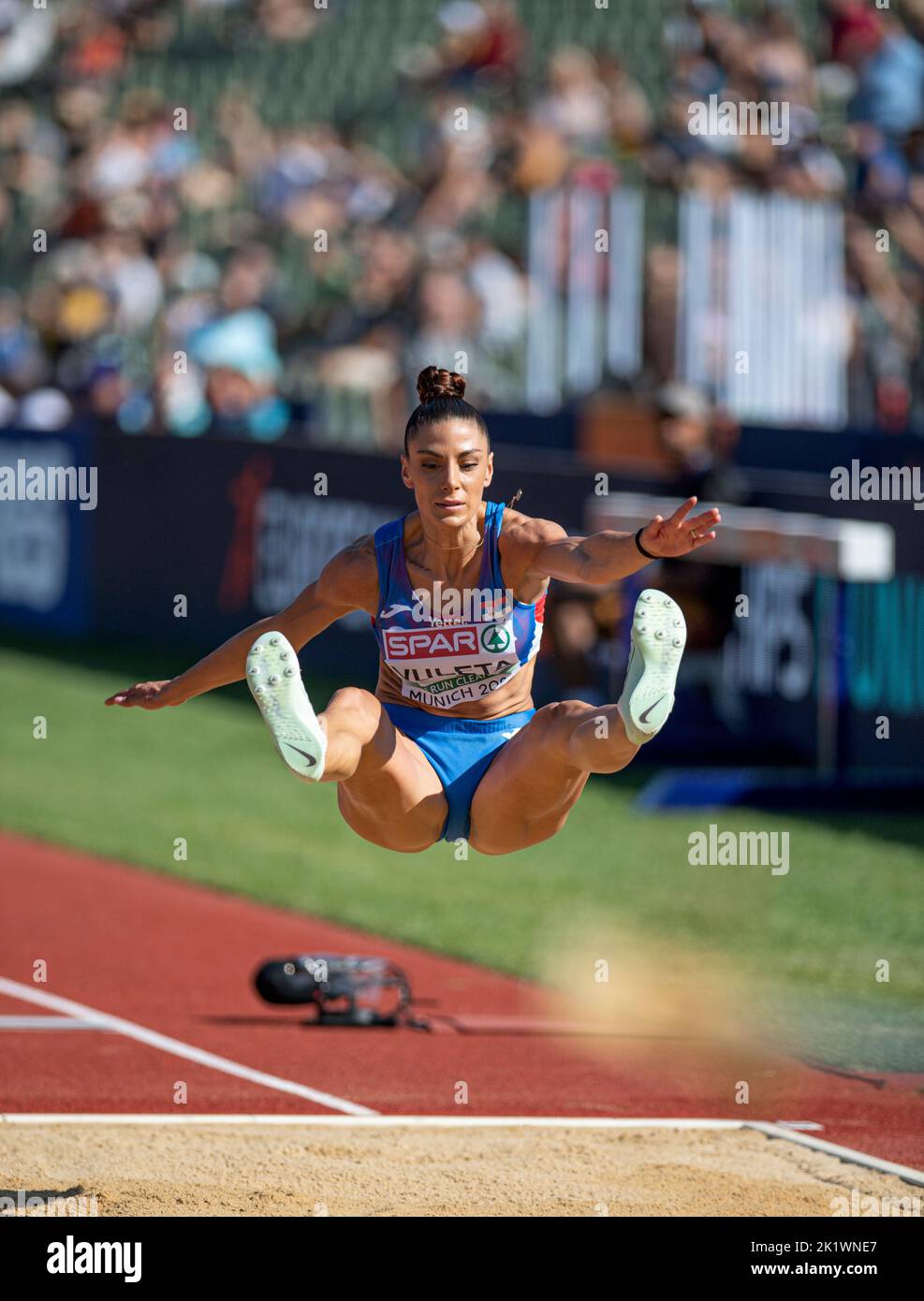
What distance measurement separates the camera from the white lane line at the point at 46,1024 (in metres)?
9.85

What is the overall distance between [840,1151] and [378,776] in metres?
2.51

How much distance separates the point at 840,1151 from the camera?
26.0 ft

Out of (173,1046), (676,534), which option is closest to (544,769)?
(676,534)

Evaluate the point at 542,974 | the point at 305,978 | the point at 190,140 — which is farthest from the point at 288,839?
the point at 190,140

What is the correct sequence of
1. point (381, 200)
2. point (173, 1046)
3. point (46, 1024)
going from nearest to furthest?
point (173, 1046) → point (46, 1024) → point (381, 200)

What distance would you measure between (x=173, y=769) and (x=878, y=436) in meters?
5.75

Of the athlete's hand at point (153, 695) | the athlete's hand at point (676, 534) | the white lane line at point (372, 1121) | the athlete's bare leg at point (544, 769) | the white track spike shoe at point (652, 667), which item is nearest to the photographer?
the athlete's hand at point (676, 534)

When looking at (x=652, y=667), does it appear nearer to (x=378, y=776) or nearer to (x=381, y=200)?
(x=378, y=776)

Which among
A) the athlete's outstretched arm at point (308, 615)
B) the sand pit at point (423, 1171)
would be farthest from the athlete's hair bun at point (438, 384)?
the sand pit at point (423, 1171)

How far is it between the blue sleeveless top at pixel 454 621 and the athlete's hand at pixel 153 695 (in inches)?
28.2

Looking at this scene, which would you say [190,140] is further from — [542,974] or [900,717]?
[542,974]

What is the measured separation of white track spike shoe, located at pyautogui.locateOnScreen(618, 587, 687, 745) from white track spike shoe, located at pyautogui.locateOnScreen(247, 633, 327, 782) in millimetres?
934

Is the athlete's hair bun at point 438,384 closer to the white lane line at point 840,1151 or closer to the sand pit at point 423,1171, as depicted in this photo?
the sand pit at point 423,1171

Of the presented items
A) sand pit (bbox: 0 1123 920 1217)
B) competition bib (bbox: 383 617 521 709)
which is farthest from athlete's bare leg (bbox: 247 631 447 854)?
sand pit (bbox: 0 1123 920 1217)
